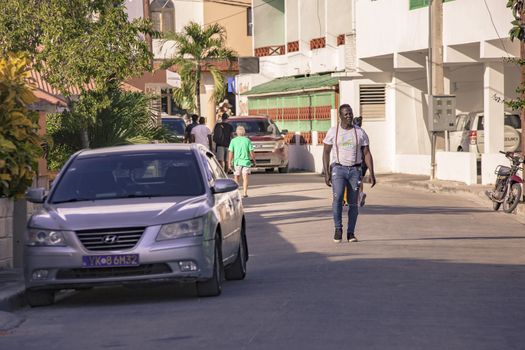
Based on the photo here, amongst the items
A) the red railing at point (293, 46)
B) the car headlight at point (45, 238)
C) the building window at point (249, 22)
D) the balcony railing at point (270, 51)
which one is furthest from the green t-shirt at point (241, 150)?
the building window at point (249, 22)

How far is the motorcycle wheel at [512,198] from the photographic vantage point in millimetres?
26688

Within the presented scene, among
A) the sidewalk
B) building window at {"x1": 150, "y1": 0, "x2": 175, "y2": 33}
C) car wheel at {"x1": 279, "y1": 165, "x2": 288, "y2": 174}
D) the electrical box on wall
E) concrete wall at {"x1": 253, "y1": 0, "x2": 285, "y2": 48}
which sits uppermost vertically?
building window at {"x1": 150, "y1": 0, "x2": 175, "y2": 33}

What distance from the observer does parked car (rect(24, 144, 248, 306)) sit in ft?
41.9

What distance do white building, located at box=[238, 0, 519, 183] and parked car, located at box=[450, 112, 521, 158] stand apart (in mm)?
1230

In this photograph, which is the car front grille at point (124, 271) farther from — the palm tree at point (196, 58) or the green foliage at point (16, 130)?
the palm tree at point (196, 58)

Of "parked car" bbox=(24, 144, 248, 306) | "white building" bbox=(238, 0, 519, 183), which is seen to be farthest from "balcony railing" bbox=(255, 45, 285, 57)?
"parked car" bbox=(24, 144, 248, 306)

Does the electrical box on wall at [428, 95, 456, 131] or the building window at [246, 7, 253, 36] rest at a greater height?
the building window at [246, 7, 253, 36]

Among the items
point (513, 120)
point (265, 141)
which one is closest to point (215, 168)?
point (513, 120)

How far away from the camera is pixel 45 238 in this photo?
13.0 m

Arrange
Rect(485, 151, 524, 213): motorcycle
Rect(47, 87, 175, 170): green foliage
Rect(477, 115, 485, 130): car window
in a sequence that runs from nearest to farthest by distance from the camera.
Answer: Rect(47, 87, 175, 170): green foliage
Rect(485, 151, 524, 213): motorcycle
Rect(477, 115, 485, 130): car window

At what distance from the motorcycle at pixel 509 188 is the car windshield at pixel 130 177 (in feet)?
44.8

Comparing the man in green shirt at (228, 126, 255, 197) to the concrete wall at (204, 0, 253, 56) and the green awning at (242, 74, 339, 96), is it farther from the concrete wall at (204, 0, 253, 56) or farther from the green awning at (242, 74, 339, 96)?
the concrete wall at (204, 0, 253, 56)

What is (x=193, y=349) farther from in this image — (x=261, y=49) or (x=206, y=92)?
(x=206, y=92)

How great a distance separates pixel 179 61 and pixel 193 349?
52811 millimetres
